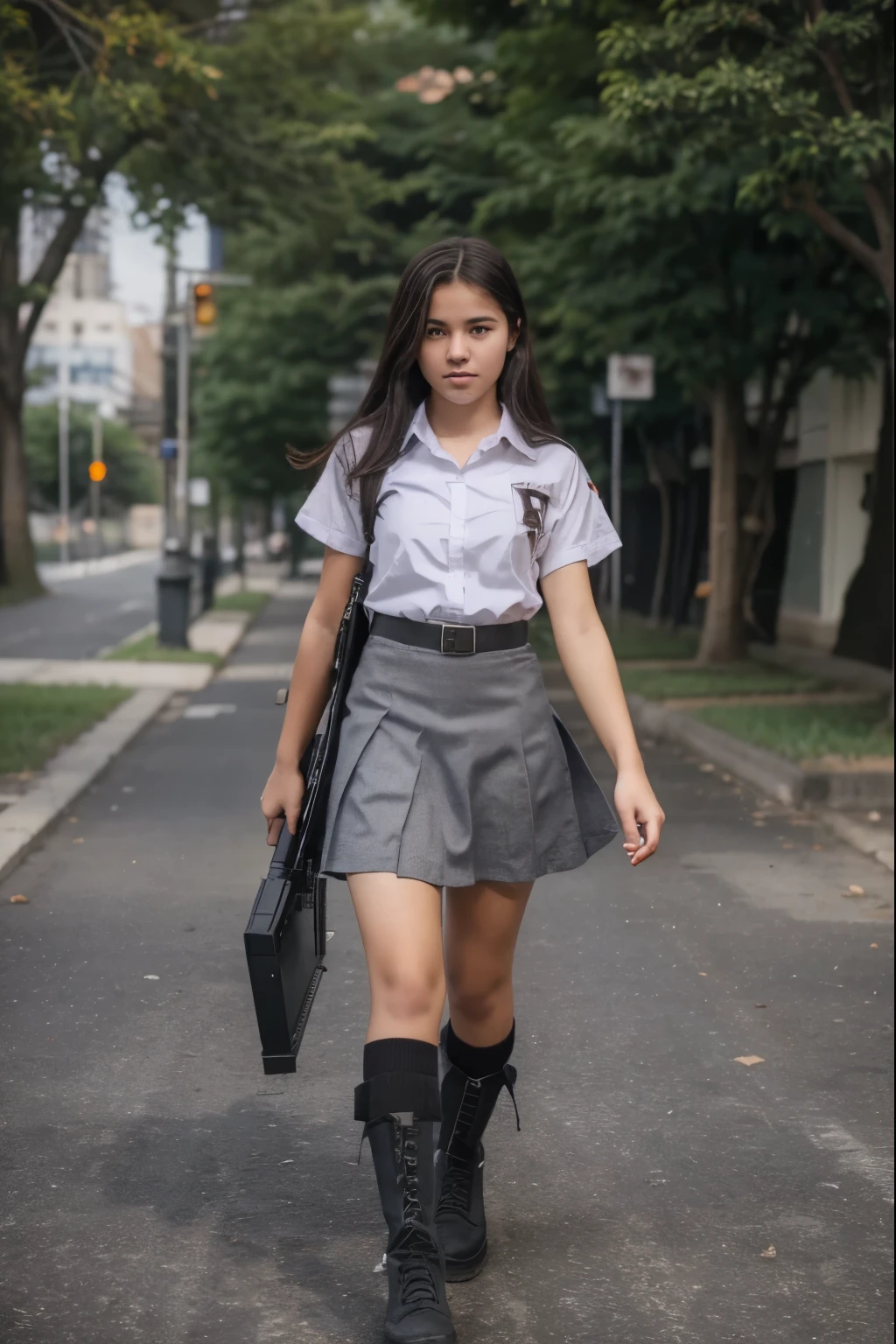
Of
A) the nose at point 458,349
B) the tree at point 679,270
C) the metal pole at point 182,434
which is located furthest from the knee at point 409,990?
the metal pole at point 182,434

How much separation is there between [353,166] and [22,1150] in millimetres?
25026

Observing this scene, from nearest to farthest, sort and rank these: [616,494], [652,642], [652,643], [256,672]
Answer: [616,494] < [256,672] < [652,643] < [652,642]

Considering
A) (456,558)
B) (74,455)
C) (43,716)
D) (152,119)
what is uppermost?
(152,119)

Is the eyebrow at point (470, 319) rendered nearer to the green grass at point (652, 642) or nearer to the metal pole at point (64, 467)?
the green grass at point (652, 642)

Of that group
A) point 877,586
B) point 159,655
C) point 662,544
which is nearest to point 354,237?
point 662,544

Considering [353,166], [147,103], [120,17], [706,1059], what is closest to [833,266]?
[147,103]

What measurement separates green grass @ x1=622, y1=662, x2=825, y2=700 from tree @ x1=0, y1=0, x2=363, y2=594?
6.12 meters

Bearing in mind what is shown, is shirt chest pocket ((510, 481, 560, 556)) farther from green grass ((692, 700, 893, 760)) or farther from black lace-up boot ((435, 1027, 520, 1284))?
green grass ((692, 700, 893, 760))

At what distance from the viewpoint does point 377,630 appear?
3439 mm

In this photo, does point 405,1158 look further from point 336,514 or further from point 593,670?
point 336,514

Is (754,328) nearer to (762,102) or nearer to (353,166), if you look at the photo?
(762,102)

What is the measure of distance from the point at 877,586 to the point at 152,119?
29.9 feet

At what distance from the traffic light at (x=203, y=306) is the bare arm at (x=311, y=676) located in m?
20.1

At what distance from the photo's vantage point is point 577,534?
3.47 meters
